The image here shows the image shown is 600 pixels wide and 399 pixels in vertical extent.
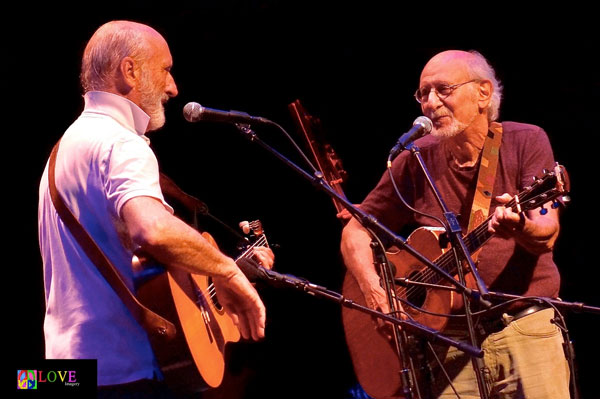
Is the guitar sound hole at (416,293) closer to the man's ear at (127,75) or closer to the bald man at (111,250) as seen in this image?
the bald man at (111,250)

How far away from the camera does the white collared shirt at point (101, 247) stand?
2.53m

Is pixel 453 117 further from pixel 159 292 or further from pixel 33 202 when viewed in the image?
pixel 33 202

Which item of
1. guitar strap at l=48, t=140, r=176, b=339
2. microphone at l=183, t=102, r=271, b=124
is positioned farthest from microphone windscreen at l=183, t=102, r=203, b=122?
guitar strap at l=48, t=140, r=176, b=339

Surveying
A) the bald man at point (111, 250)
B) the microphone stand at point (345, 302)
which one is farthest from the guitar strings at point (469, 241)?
the bald man at point (111, 250)

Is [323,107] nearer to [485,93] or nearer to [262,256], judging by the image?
[485,93]

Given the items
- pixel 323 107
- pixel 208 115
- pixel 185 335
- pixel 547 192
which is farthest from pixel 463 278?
pixel 323 107

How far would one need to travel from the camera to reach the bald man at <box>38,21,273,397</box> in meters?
2.51

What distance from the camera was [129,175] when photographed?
2.53 metres

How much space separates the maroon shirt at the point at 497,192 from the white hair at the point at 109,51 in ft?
5.73

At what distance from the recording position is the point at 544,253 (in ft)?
11.7

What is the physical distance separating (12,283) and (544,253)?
3.26 m

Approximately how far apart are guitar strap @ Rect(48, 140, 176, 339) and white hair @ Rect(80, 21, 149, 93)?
1.88 ft

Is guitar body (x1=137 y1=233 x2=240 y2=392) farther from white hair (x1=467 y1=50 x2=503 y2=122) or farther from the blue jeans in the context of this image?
white hair (x1=467 y1=50 x2=503 y2=122)

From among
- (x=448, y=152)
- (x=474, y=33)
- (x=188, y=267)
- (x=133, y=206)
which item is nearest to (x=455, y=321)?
(x=448, y=152)
